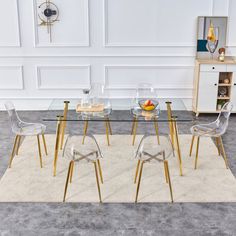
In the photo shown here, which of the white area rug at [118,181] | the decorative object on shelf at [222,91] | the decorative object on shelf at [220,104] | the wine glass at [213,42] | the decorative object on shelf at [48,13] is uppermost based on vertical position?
the decorative object on shelf at [48,13]

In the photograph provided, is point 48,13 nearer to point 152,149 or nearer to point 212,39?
point 212,39

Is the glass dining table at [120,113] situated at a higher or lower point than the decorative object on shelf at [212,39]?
lower

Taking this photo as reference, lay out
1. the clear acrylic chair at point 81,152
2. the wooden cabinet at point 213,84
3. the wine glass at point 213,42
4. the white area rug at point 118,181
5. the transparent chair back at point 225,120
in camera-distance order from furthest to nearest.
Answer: the wine glass at point 213,42 → the wooden cabinet at point 213,84 → the transparent chair back at point 225,120 → the white area rug at point 118,181 → the clear acrylic chair at point 81,152

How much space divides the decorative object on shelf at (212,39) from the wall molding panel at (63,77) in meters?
1.82

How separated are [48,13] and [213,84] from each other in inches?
102

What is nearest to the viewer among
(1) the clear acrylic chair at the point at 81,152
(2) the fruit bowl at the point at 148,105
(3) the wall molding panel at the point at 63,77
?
(1) the clear acrylic chair at the point at 81,152

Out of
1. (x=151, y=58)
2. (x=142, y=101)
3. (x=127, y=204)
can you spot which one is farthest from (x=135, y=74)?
(x=127, y=204)

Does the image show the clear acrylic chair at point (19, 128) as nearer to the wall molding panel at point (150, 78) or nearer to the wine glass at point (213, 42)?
the wall molding panel at point (150, 78)

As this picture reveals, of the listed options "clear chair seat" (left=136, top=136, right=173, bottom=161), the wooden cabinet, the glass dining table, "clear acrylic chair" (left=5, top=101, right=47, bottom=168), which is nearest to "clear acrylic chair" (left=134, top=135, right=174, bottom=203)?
"clear chair seat" (left=136, top=136, right=173, bottom=161)

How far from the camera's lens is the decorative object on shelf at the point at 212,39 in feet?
20.2

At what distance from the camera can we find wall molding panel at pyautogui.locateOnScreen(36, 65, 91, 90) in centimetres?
650

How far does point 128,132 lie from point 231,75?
1783mm

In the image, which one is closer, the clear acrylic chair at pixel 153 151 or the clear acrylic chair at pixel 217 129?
the clear acrylic chair at pixel 153 151

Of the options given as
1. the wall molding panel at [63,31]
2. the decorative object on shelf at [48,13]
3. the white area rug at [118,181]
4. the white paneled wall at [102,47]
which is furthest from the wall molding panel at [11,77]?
the white area rug at [118,181]
